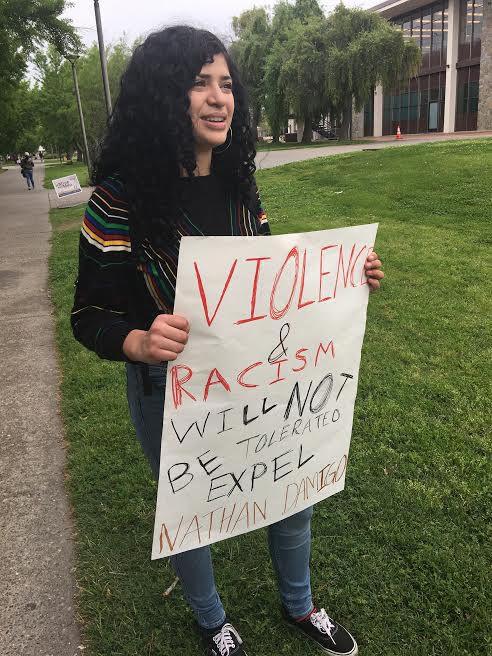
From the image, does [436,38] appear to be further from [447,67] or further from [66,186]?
[66,186]

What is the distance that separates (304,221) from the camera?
947 cm

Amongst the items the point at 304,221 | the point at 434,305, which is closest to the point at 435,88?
the point at 304,221

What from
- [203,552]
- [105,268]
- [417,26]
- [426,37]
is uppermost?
[417,26]

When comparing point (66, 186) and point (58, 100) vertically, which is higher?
point (58, 100)

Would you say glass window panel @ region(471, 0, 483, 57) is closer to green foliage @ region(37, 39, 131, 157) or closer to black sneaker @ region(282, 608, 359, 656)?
green foliage @ region(37, 39, 131, 157)

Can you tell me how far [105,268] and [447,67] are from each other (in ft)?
130

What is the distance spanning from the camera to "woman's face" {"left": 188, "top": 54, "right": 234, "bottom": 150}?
4.96ft

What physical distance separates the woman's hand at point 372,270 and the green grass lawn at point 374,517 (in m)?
1.26

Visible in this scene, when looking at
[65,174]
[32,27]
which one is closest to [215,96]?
[32,27]

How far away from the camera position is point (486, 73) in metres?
32.5

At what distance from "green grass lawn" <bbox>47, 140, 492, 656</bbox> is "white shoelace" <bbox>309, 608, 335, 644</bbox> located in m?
0.09

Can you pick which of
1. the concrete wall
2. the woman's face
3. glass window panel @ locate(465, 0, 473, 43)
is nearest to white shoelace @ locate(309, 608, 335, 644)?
the woman's face

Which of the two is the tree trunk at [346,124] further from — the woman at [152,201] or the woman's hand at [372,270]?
the woman at [152,201]

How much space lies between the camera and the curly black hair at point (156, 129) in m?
1.47
